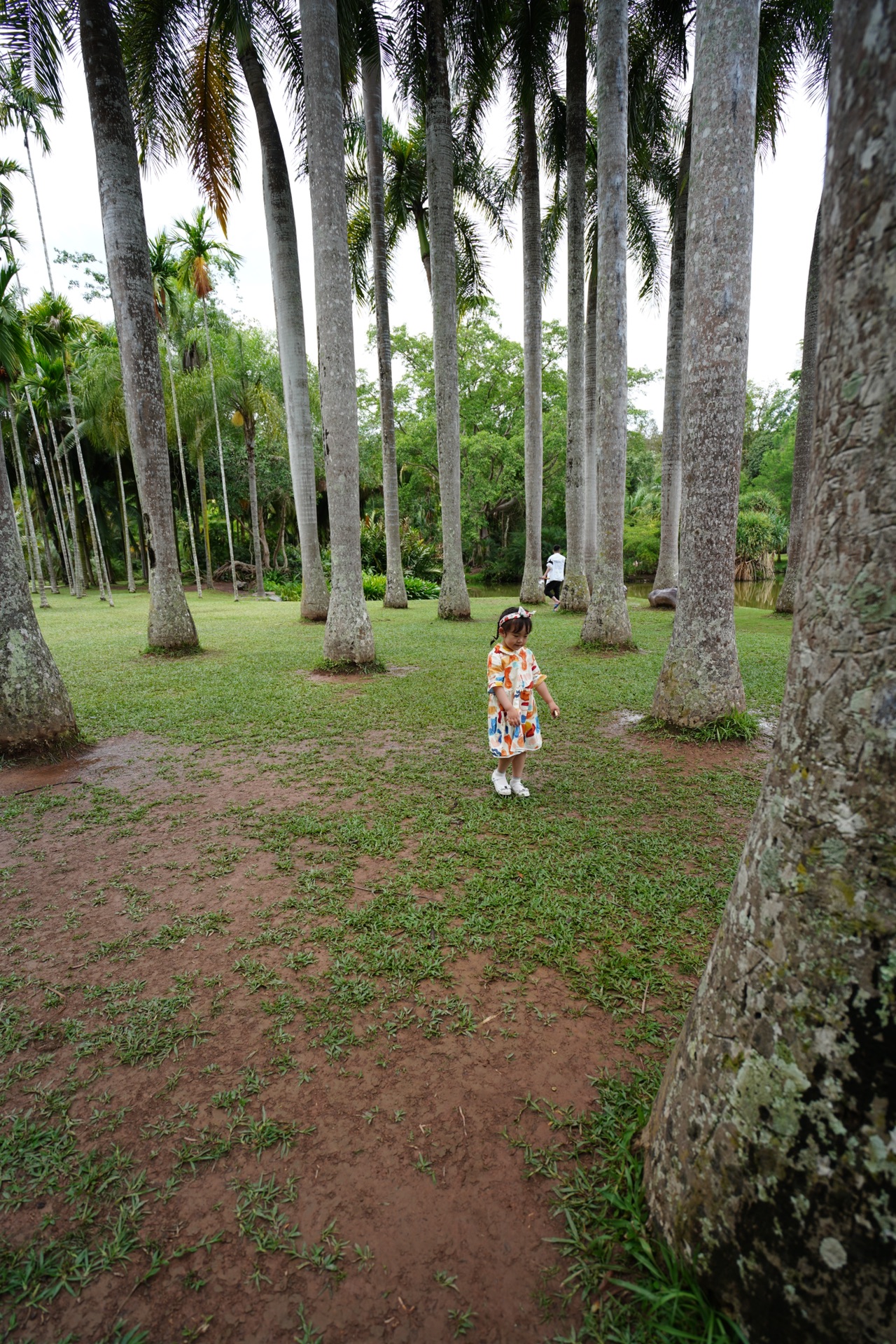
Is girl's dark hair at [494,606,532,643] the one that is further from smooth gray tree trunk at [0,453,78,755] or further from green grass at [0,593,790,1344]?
smooth gray tree trunk at [0,453,78,755]

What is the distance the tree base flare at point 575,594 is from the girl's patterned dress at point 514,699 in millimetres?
10127

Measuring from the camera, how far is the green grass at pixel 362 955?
1.52 meters

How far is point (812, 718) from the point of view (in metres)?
1.26

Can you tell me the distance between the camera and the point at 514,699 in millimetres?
4039

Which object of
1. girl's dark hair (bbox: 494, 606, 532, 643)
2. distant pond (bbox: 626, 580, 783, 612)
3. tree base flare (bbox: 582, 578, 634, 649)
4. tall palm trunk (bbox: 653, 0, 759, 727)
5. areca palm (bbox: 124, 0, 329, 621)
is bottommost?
distant pond (bbox: 626, 580, 783, 612)

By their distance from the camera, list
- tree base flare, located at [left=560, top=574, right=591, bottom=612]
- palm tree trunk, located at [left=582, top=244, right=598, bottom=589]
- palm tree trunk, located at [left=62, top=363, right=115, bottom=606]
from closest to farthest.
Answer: tree base flare, located at [left=560, top=574, right=591, bottom=612] → palm tree trunk, located at [left=582, top=244, right=598, bottom=589] → palm tree trunk, located at [left=62, top=363, right=115, bottom=606]

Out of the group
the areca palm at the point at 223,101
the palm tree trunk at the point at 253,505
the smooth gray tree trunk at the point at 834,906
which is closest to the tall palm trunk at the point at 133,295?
the areca palm at the point at 223,101

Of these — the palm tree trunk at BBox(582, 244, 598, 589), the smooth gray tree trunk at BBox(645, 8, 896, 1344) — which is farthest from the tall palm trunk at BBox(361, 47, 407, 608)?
the smooth gray tree trunk at BBox(645, 8, 896, 1344)

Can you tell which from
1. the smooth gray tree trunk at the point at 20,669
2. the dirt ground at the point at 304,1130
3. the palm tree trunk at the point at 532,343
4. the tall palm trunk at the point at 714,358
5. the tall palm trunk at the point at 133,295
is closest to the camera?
the dirt ground at the point at 304,1130

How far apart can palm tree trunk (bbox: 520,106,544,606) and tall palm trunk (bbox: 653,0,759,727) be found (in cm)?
929

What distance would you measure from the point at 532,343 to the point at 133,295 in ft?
28.8

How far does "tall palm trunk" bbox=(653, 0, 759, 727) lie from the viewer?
4.73m

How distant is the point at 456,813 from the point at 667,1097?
258 cm

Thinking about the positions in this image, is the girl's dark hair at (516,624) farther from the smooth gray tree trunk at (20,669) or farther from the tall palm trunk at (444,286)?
the tall palm trunk at (444,286)
